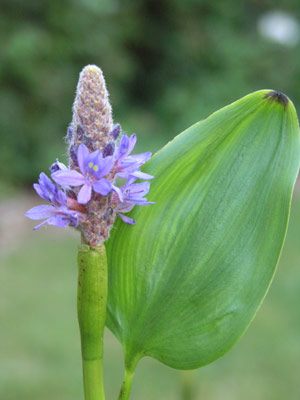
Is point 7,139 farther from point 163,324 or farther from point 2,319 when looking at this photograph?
point 163,324

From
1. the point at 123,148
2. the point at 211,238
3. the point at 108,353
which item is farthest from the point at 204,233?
the point at 108,353

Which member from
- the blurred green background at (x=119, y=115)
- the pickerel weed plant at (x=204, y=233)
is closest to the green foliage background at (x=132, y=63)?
the blurred green background at (x=119, y=115)

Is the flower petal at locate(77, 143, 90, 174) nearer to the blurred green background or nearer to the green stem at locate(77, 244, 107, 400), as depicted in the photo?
the green stem at locate(77, 244, 107, 400)

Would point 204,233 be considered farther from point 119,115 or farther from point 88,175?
point 119,115

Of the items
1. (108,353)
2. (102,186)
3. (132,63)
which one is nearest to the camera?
(102,186)

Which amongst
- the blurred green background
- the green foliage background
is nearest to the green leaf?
the blurred green background

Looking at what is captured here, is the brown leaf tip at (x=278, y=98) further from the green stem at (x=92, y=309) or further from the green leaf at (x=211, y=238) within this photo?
the green stem at (x=92, y=309)
